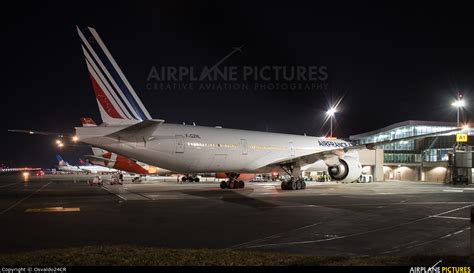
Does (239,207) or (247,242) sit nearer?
(247,242)

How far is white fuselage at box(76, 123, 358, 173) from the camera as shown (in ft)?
68.9

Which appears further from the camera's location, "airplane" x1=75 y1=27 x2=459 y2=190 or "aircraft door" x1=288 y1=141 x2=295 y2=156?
"aircraft door" x1=288 y1=141 x2=295 y2=156

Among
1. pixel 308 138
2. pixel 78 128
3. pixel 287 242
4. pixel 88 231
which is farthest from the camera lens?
pixel 308 138

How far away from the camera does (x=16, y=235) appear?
10867 millimetres

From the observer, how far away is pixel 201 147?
24.8 metres

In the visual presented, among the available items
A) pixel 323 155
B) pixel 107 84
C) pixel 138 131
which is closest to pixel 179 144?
pixel 138 131

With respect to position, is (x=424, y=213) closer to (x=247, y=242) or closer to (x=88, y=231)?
(x=247, y=242)

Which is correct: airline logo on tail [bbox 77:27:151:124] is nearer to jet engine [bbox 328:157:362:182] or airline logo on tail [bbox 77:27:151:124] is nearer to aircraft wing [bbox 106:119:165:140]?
aircraft wing [bbox 106:119:165:140]

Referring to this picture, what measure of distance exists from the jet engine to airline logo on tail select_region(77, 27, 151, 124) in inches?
585

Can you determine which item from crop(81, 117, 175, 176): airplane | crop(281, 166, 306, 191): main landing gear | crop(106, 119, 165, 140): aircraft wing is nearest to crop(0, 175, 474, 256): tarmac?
crop(106, 119, 165, 140): aircraft wing

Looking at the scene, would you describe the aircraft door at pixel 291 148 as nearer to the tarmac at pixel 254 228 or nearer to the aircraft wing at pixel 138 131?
the aircraft wing at pixel 138 131

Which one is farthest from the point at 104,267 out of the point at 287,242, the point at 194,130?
the point at 194,130

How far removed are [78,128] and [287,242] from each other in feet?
43.3

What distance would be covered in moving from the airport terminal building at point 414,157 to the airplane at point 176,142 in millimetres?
23299
